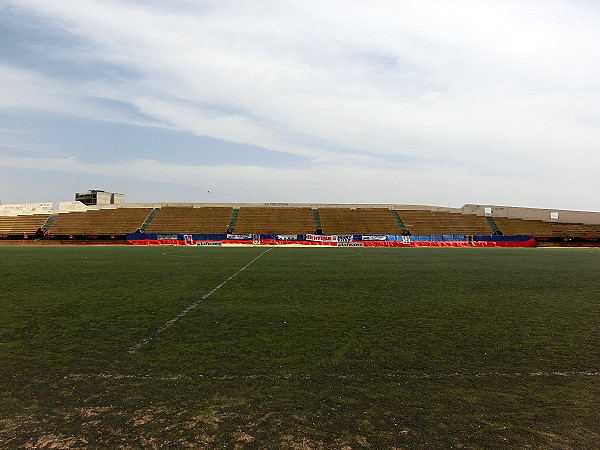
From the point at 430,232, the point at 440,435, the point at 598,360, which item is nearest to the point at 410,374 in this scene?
the point at 440,435

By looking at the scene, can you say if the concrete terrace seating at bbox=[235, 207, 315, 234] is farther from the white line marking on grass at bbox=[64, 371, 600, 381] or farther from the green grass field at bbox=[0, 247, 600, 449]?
the white line marking on grass at bbox=[64, 371, 600, 381]

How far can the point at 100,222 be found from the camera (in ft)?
174

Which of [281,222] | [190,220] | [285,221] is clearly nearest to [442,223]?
[285,221]

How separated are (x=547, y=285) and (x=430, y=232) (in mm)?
41913

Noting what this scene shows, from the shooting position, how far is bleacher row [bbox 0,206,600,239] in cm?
5072

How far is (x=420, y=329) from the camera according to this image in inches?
228

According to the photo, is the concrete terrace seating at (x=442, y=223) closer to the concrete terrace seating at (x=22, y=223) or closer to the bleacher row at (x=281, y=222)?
the bleacher row at (x=281, y=222)

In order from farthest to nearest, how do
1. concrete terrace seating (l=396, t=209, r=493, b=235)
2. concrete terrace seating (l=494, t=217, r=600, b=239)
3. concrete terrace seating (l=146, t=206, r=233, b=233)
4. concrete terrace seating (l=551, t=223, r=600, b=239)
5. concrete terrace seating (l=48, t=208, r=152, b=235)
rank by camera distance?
1. concrete terrace seating (l=146, t=206, r=233, b=233)
2. concrete terrace seating (l=396, t=209, r=493, b=235)
3. concrete terrace seating (l=48, t=208, r=152, b=235)
4. concrete terrace seating (l=494, t=217, r=600, b=239)
5. concrete terrace seating (l=551, t=223, r=600, b=239)

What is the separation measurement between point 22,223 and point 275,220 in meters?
35.2

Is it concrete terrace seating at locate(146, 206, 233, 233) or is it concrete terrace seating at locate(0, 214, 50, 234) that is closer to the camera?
concrete terrace seating at locate(0, 214, 50, 234)

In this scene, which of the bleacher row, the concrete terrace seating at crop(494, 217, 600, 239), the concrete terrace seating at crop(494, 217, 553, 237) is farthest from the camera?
the bleacher row

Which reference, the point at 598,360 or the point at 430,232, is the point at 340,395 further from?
the point at 430,232

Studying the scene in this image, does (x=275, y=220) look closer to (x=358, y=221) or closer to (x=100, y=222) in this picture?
(x=358, y=221)

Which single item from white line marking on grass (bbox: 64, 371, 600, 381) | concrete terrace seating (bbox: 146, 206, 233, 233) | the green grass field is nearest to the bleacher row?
concrete terrace seating (bbox: 146, 206, 233, 233)
